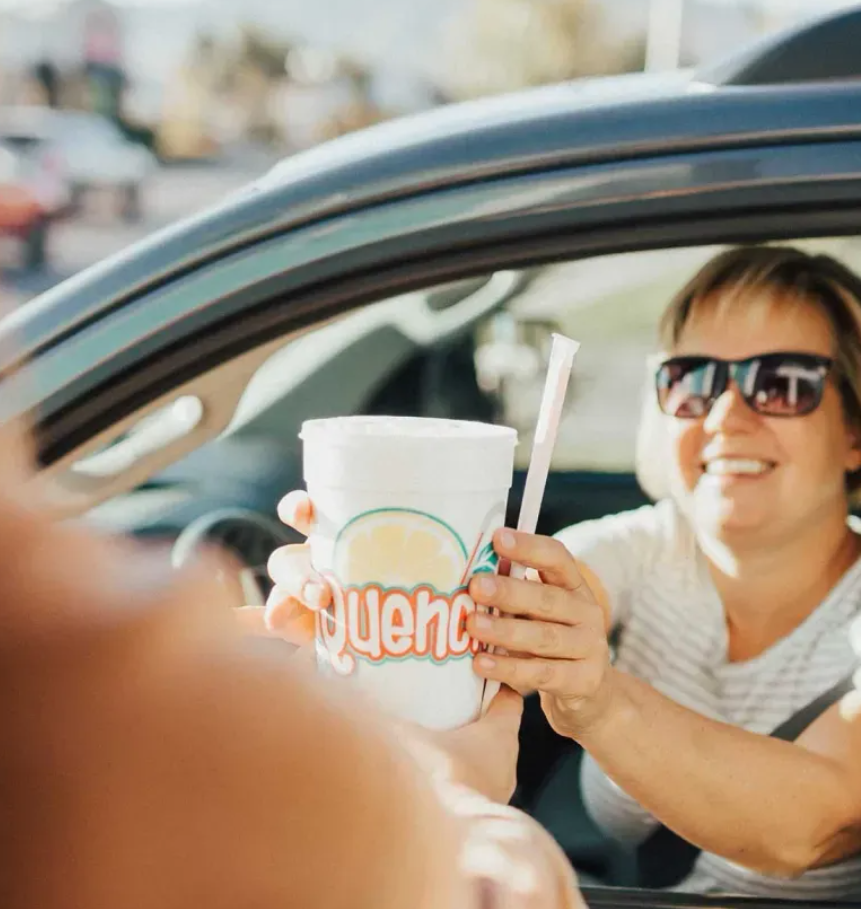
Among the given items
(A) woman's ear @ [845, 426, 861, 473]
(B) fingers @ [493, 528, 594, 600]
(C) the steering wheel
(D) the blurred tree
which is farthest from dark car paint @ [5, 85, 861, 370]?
(D) the blurred tree

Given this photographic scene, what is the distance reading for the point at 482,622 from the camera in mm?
1024

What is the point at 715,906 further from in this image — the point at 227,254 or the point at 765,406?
the point at 227,254

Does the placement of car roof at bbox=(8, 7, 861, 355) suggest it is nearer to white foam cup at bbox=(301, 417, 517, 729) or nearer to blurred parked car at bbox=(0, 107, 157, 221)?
white foam cup at bbox=(301, 417, 517, 729)

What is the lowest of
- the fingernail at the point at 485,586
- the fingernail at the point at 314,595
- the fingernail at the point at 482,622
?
the fingernail at the point at 482,622

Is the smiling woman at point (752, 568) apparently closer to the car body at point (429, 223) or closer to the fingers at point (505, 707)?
the car body at point (429, 223)

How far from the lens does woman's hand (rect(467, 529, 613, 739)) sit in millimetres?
1030

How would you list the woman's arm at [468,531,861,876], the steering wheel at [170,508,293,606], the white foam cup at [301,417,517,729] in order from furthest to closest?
the steering wheel at [170,508,293,606]
the woman's arm at [468,531,861,876]
the white foam cup at [301,417,517,729]

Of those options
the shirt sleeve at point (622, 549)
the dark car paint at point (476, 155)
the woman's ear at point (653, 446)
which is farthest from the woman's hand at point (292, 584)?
the woman's ear at point (653, 446)

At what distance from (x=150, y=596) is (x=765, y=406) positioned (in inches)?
47.1

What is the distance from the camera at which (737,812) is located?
4.58 ft

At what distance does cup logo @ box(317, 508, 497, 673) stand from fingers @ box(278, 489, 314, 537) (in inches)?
3.6

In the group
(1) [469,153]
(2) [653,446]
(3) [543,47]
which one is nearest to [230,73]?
(3) [543,47]

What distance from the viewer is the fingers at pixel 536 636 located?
1029 mm

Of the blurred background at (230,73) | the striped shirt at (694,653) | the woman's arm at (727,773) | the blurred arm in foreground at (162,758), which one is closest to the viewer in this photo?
the blurred arm in foreground at (162,758)
